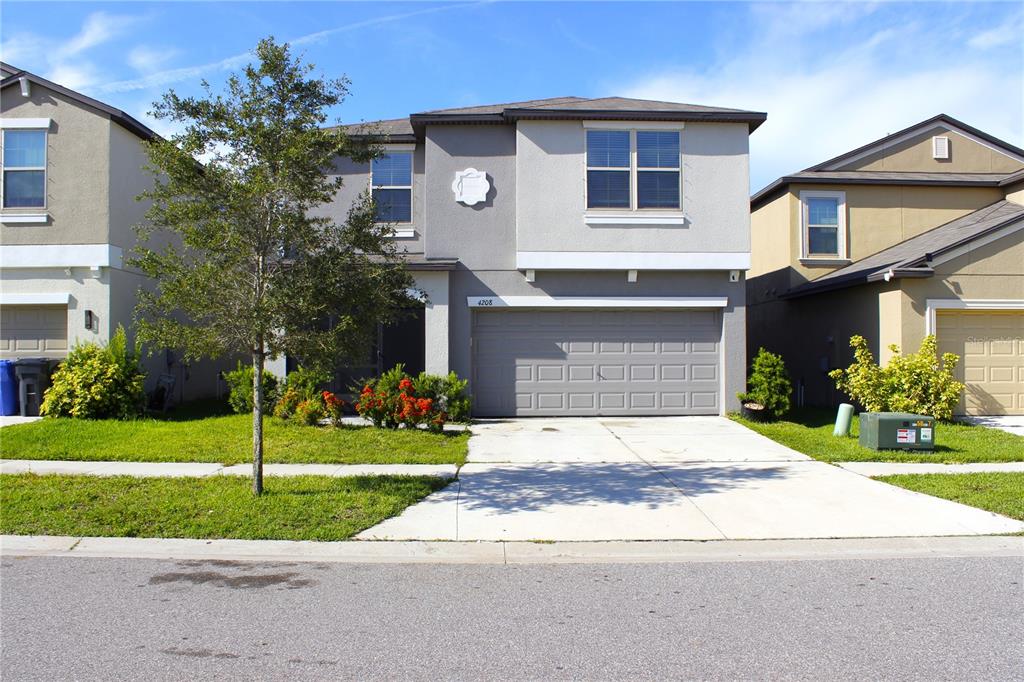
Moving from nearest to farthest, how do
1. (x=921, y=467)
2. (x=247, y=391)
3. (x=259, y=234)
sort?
(x=259, y=234) < (x=921, y=467) < (x=247, y=391)

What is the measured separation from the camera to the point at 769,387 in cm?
1495

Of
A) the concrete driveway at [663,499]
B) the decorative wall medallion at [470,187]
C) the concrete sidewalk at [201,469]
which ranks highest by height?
the decorative wall medallion at [470,187]

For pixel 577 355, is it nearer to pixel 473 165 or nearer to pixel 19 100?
pixel 473 165

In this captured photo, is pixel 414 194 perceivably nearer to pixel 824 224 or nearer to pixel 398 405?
pixel 398 405

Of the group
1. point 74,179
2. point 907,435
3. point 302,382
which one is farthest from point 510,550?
point 74,179

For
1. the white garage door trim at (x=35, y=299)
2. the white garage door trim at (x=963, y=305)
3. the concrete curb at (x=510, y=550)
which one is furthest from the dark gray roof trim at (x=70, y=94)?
the white garage door trim at (x=963, y=305)

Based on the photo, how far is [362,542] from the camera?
7.09 meters

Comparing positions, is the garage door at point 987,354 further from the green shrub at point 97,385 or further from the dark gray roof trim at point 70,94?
the dark gray roof trim at point 70,94

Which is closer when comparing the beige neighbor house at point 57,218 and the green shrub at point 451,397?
the green shrub at point 451,397

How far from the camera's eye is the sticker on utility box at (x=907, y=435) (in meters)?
11.7

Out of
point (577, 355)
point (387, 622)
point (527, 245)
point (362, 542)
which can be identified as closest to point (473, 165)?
point (527, 245)

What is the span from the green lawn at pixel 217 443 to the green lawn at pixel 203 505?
142 centimetres

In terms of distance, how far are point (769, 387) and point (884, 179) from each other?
7.04 meters

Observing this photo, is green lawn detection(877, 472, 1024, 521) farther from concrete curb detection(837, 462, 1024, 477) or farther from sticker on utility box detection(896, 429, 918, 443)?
sticker on utility box detection(896, 429, 918, 443)
